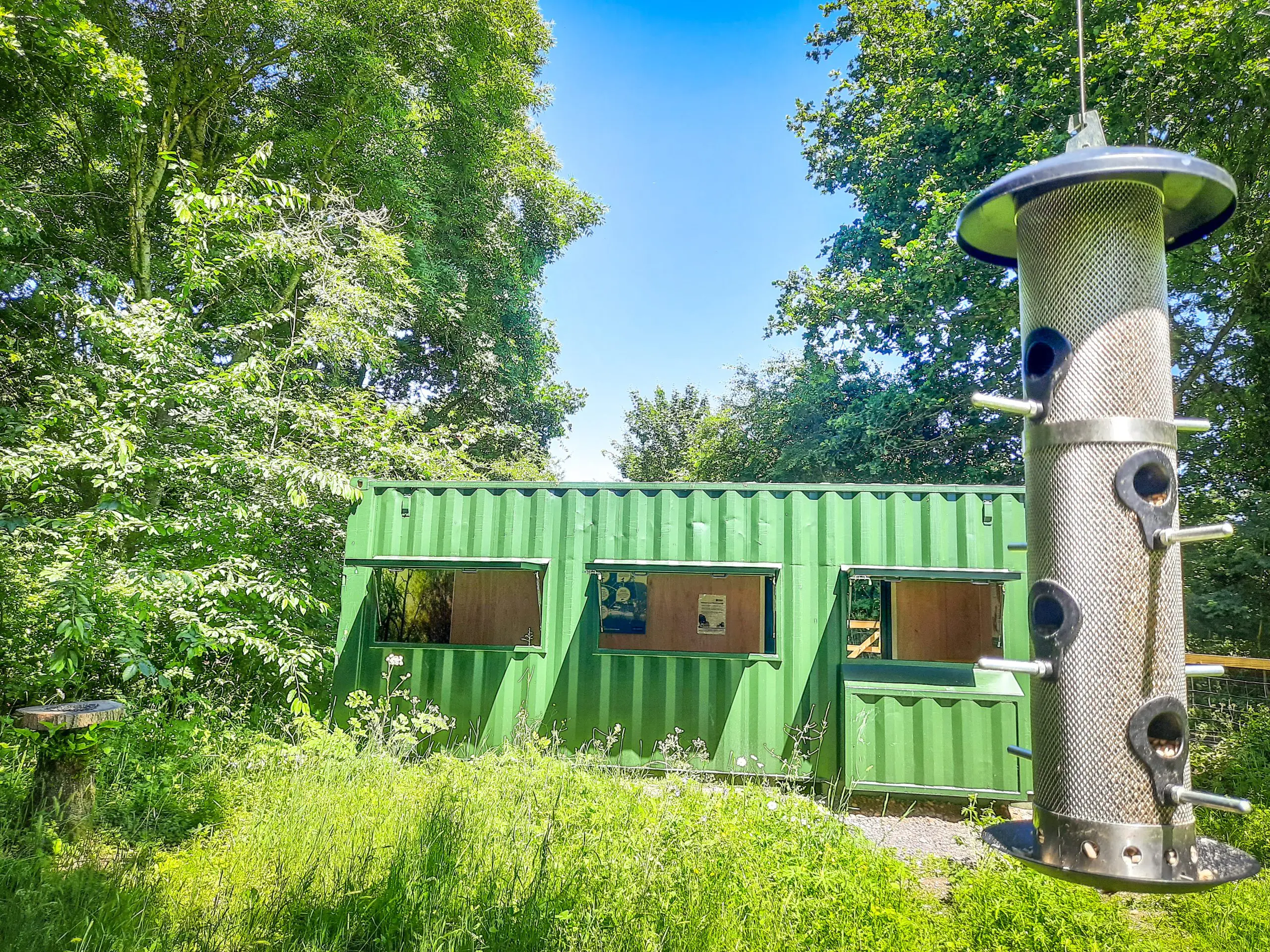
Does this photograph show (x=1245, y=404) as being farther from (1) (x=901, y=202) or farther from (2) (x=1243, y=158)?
(1) (x=901, y=202)

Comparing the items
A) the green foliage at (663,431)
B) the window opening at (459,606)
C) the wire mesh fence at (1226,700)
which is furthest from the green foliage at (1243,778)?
the green foliage at (663,431)

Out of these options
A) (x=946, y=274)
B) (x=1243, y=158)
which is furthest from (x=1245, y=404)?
(x=946, y=274)

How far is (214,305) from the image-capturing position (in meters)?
9.05

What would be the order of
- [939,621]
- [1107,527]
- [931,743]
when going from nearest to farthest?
[1107,527], [931,743], [939,621]

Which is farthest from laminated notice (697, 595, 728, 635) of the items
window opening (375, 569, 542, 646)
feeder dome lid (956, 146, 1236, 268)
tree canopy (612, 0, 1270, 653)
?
feeder dome lid (956, 146, 1236, 268)

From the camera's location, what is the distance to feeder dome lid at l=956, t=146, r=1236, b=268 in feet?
5.61

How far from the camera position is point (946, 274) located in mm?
10867

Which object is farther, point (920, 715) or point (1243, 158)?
point (1243, 158)

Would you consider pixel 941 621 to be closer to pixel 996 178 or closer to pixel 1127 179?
pixel 1127 179

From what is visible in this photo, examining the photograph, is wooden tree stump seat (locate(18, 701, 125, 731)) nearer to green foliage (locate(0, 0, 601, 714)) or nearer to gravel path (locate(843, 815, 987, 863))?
green foliage (locate(0, 0, 601, 714))

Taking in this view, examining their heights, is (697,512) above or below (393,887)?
above

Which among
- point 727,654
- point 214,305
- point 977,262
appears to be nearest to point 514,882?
point 727,654

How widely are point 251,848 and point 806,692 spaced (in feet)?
14.4

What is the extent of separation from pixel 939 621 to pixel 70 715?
813cm
